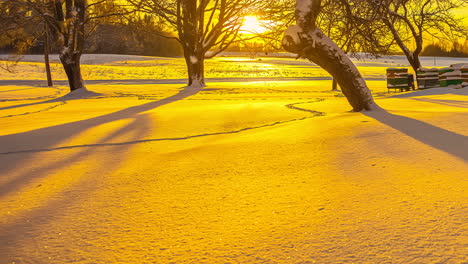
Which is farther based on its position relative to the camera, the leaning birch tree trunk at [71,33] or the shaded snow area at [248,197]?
the leaning birch tree trunk at [71,33]

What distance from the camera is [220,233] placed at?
2391mm

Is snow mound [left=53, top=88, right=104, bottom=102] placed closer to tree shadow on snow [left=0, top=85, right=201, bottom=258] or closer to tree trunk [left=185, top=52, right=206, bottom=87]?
tree trunk [left=185, top=52, right=206, bottom=87]

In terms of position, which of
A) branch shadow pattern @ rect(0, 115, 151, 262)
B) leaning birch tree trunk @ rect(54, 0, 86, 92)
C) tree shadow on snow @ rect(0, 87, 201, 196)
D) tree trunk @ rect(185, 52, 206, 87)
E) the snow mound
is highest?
leaning birch tree trunk @ rect(54, 0, 86, 92)

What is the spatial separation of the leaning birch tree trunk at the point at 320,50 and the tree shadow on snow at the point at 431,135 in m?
1.24

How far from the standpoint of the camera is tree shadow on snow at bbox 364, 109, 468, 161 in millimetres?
3898

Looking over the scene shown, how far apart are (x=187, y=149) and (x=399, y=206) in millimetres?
2777

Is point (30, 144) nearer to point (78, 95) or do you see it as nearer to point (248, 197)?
point (248, 197)

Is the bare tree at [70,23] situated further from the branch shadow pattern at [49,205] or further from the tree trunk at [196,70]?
the branch shadow pattern at [49,205]

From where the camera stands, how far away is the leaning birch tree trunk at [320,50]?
673 centimetres

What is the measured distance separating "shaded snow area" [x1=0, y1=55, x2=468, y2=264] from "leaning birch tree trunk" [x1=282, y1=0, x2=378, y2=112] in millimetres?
1873

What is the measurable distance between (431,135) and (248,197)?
8.83 feet

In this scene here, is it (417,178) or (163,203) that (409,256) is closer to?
(417,178)

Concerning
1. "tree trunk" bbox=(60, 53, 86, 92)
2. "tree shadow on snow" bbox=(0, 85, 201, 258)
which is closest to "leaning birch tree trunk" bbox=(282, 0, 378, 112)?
"tree shadow on snow" bbox=(0, 85, 201, 258)

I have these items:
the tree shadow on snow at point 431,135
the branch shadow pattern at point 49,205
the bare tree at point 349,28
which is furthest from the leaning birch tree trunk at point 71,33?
the tree shadow on snow at point 431,135
